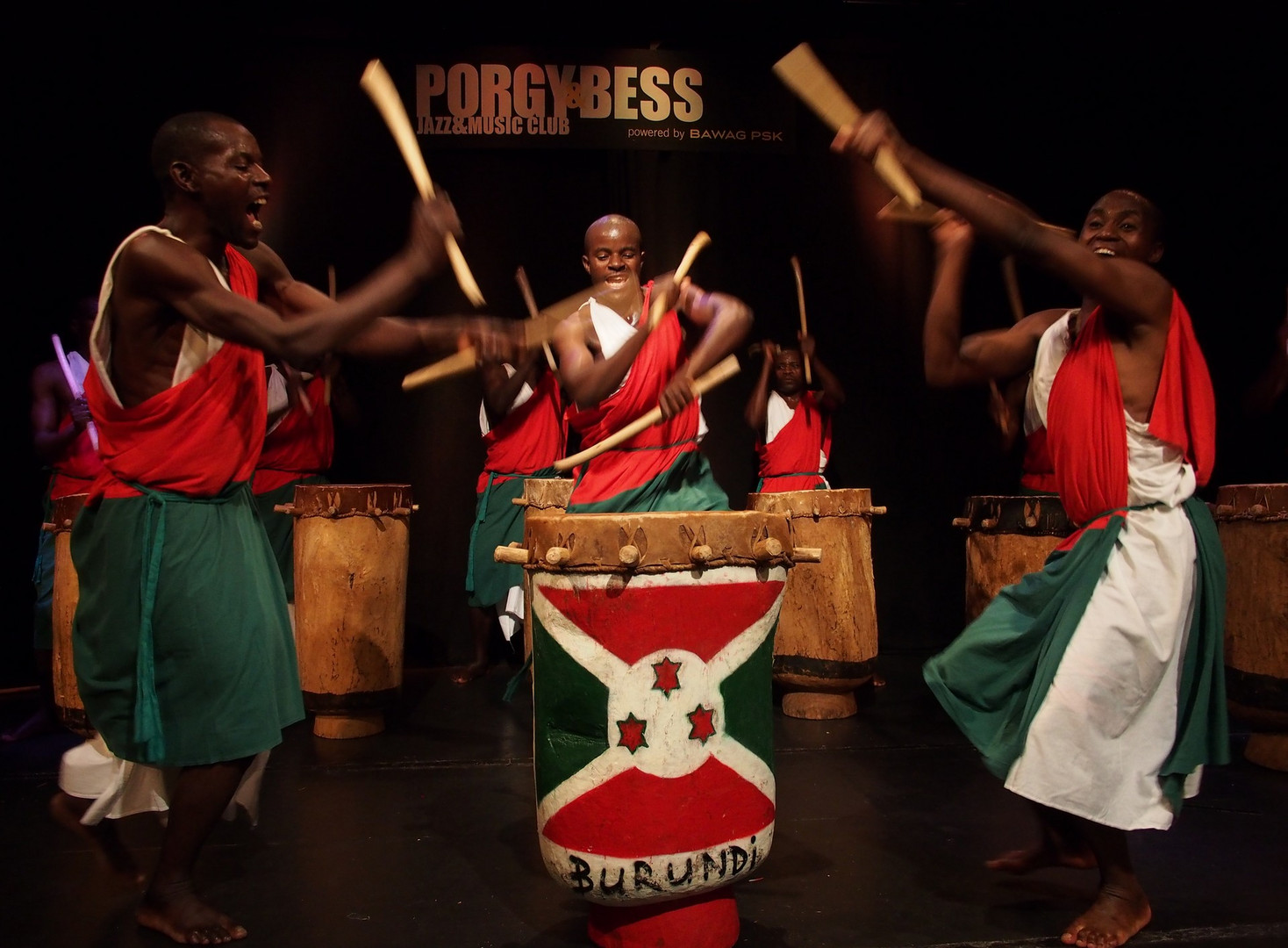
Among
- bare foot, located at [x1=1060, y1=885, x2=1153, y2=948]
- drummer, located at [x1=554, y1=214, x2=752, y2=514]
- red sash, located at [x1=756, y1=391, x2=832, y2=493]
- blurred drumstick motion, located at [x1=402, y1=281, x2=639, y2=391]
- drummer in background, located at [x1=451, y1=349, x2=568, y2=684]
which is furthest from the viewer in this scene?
red sash, located at [x1=756, y1=391, x2=832, y2=493]

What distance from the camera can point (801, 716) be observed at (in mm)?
4078

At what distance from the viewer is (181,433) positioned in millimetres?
2084

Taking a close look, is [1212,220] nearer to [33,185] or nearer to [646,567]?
[646,567]

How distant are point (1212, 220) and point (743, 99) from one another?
263 centimetres

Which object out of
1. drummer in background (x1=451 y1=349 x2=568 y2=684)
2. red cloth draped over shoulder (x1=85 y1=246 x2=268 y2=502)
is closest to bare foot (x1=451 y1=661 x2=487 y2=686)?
drummer in background (x1=451 y1=349 x2=568 y2=684)

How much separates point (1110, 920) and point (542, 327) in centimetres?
221

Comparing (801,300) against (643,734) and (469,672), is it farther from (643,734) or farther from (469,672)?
(643,734)

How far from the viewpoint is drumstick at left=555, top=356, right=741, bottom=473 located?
8.38 ft

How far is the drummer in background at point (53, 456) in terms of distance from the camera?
396 centimetres

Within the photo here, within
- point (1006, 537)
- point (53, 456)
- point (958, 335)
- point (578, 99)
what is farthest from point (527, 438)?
point (958, 335)

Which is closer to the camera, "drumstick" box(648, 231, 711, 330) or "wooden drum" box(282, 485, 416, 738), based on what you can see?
"drumstick" box(648, 231, 711, 330)

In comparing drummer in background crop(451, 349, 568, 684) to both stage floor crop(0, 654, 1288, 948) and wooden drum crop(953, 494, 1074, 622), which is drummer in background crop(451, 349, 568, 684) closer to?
stage floor crop(0, 654, 1288, 948)

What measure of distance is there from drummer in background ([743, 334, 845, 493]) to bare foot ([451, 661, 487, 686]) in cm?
169

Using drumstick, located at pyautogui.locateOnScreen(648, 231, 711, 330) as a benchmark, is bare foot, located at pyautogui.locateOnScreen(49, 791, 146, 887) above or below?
below
